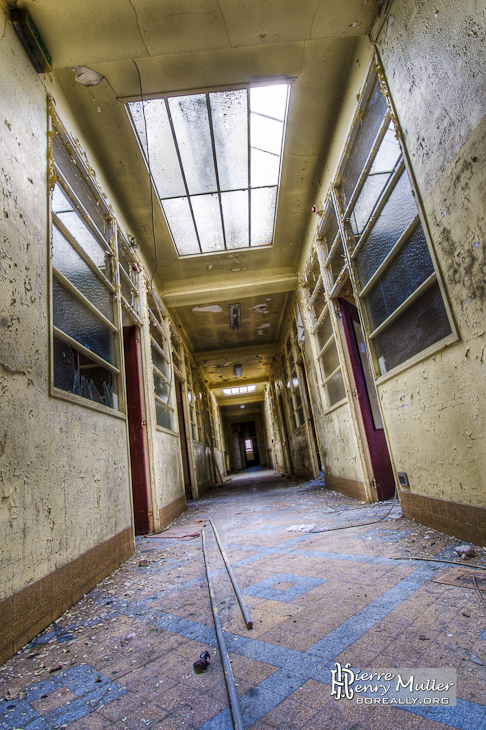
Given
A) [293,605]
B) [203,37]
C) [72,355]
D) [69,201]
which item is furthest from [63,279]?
[293,605]

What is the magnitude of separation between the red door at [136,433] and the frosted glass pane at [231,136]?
2289 millimetres

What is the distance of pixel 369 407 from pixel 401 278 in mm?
2246

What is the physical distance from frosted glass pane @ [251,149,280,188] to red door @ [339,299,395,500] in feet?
6.05

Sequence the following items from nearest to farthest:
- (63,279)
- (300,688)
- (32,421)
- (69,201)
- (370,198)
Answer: (300,688) < (32,421) < (63,279) < (69,201) < (370,198)

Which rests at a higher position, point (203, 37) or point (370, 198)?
point (203, 37)

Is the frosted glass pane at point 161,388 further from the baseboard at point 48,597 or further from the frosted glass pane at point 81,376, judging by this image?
the baseboard at point 48,597

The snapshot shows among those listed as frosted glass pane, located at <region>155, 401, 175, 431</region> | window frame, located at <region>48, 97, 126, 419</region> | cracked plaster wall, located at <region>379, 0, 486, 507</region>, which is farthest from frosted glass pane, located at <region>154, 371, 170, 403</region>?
cracked plaster wall, located at <region>379, 0, 486, 507</region>

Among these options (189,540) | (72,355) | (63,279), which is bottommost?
(189,540)

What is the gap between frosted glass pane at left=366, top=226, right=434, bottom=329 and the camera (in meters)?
2.55

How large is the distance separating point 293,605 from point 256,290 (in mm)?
5835

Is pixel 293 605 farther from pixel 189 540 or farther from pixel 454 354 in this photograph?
pixel 189 540

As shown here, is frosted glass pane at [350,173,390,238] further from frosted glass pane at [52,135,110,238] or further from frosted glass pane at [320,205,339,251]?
frosted glass pane at [52,135,110,238]

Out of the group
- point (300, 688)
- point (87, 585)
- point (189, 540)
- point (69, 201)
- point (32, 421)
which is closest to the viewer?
point (300, 688)

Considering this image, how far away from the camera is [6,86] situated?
2191 mm
